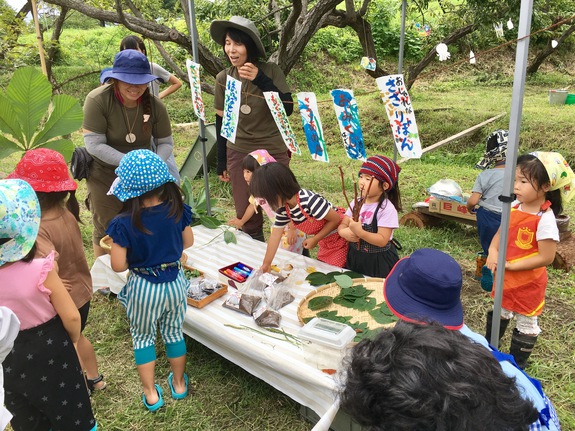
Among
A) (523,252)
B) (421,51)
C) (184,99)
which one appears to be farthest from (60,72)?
(523,252)

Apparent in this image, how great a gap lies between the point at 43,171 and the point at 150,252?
54 centimetres

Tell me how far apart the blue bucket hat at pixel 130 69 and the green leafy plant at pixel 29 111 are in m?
0.66

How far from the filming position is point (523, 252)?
220 centimetres

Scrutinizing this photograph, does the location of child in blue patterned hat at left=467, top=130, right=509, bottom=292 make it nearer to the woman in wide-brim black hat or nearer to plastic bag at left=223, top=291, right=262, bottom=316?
the woman in wide-brim black hat

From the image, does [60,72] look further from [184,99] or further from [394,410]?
→ [394,410]

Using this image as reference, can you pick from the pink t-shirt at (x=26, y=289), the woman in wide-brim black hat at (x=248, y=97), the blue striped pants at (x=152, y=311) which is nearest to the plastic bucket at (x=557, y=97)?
the woman in wide-brim black hat at (x=248, y=97)

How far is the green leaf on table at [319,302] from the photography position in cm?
215

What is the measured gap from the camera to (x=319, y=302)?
2.16 metres

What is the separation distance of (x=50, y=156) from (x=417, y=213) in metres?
3.40

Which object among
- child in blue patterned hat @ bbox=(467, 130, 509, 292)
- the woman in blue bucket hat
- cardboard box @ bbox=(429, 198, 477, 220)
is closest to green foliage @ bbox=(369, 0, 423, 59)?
cardboard box @ bbox=(429, 198, 477, 220)

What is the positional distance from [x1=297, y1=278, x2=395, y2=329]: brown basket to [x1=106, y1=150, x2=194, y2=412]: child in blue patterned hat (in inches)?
23.4

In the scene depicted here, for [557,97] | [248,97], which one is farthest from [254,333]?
[557,97]

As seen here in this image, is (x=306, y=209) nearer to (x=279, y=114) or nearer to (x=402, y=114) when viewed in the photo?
(x=279, y=114)

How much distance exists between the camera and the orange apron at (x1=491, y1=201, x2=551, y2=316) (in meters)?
2.16
